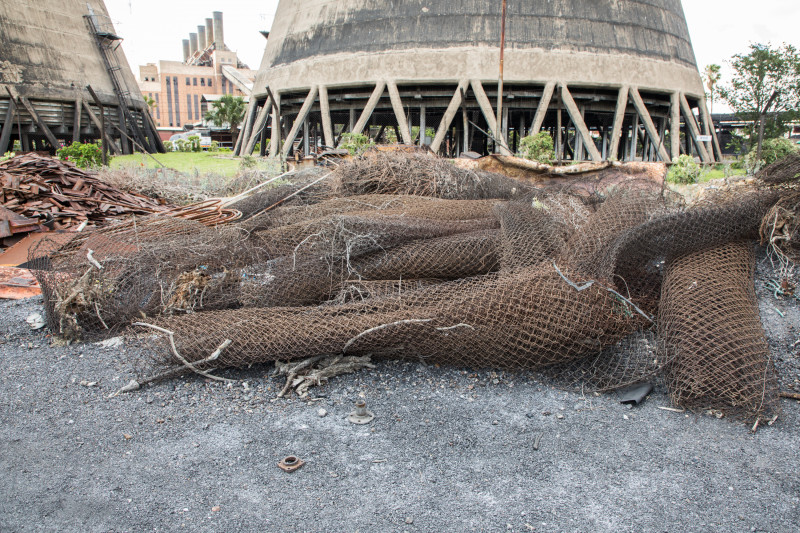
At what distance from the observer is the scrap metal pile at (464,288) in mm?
3545

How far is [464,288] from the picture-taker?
3992 mm

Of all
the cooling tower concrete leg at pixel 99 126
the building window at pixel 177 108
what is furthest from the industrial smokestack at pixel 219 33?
the cooling tower concrete leg at pixel 99 126

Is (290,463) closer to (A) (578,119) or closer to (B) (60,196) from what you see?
(B) (60,196)

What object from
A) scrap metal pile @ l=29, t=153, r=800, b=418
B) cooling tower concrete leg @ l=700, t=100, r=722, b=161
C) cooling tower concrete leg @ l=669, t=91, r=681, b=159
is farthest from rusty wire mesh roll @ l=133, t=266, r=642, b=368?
cooling tower concrete leg @ l=700, t=100, r=722, b=161

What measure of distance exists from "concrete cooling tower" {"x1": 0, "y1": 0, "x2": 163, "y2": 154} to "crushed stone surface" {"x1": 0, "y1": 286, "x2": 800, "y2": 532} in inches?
855

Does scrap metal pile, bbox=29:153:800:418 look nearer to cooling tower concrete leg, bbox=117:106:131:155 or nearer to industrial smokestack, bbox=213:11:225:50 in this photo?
cooling tower concrete leg, bbox=117:106:131:155

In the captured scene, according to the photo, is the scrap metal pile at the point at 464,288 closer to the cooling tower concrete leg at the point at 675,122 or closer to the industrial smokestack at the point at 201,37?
the cooling tower concrete leg at the point at 675,122

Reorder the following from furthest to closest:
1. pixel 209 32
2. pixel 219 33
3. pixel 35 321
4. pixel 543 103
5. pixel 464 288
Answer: pixel 209 32 < pixel 219 33 < pixel 543 103 < pixel 35 321 < pixel 464 288

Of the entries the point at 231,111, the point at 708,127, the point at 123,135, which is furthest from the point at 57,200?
the point at 231,111

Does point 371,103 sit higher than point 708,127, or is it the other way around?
point 371,103

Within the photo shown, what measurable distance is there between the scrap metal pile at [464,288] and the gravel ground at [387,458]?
23 centimetres

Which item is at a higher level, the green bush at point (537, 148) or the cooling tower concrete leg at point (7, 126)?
the cooling tower concrete leg at point (7, 126)

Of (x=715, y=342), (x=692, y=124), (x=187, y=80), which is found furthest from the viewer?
(x=187, y=80)

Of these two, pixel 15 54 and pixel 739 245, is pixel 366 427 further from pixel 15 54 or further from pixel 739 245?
pixel 15 54
